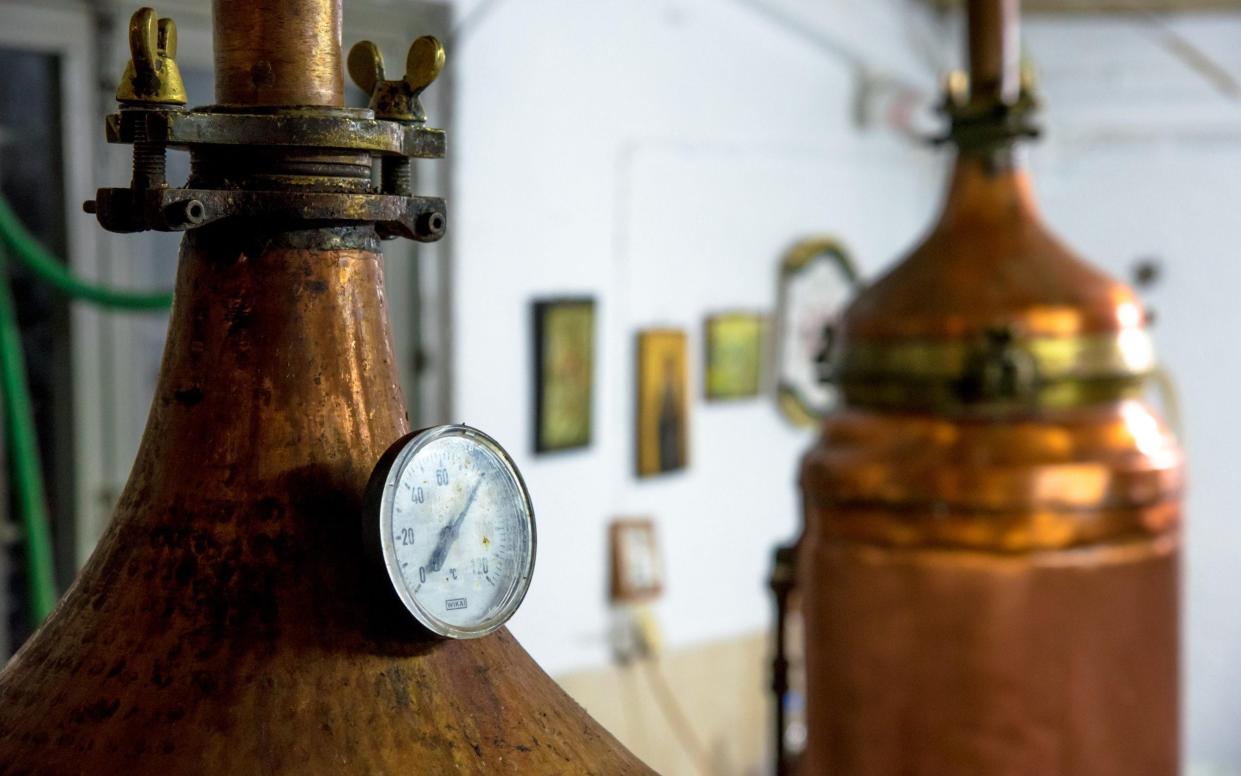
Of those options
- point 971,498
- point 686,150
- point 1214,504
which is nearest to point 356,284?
point 971,498

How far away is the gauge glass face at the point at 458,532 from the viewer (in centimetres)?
78

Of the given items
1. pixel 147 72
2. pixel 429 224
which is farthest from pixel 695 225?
pixel 147 72

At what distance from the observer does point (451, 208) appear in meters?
3.15

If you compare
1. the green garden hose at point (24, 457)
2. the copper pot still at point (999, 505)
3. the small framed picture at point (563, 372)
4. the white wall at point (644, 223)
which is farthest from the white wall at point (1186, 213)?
the green garden hose at point (24, 457)

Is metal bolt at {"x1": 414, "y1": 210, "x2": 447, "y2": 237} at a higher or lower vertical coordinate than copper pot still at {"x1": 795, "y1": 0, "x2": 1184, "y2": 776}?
higher

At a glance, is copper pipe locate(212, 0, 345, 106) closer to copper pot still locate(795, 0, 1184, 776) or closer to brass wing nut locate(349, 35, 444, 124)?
brass wing nut locate(349, 35, 444, 124)

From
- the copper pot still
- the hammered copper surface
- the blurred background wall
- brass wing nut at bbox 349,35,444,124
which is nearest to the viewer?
the hammered copper surface

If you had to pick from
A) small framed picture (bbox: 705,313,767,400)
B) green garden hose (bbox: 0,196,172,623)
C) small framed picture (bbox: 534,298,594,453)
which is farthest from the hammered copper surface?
small framed picture (bbox: 705,313,767,400)

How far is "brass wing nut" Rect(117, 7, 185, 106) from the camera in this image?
774 mm

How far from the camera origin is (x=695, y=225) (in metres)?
3.94

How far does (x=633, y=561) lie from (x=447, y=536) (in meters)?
2.93

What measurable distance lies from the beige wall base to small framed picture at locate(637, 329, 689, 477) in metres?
0.53

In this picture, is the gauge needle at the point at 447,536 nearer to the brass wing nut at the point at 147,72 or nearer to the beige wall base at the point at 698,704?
the brass wing nut at the point at 147,72

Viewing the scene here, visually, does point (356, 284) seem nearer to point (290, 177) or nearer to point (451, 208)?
point (290, 177)
